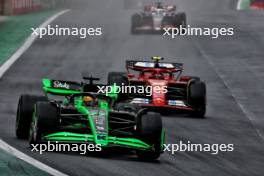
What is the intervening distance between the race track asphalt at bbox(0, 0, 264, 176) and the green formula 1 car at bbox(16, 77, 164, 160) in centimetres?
26

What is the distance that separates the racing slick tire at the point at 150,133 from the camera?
15477 millimetres

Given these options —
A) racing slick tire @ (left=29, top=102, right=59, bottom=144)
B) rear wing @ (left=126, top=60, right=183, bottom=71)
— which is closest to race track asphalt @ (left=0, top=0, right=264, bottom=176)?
racing slick tire @ (left=29, top=102, right=59, bottom=144)

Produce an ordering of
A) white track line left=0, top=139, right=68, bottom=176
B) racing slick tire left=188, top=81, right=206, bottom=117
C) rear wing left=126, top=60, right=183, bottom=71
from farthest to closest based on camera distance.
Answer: rear wing left=126, top=60, right=183, bottom=71 < racing slick tire left=188, top=81, right=206, bottom=117 < white track line left=0, top=139, right=68, bottom=176

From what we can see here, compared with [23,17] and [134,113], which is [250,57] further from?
[134,113]

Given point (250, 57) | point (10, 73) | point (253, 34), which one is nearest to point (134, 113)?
point (10, 73)

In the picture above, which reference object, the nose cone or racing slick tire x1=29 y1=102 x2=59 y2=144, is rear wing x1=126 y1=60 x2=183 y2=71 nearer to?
the nose cone

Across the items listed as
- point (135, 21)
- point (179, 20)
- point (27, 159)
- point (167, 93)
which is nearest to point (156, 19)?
point (135, 21)

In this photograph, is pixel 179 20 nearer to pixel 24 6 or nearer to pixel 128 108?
pixel 24 6

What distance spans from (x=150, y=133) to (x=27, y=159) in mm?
2272

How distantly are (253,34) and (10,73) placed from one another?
17620 millimetres

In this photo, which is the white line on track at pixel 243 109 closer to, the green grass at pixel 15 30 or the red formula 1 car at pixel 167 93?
the red formula 1 car at pixel 167 93

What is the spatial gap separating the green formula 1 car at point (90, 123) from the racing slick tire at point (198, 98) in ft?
16.9

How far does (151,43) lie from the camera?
40.4 m

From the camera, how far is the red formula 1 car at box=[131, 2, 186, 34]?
1682 inches
